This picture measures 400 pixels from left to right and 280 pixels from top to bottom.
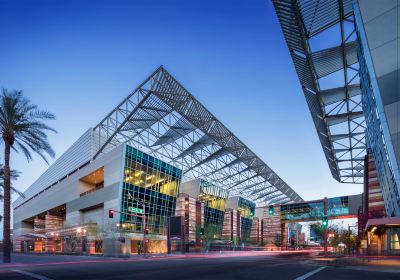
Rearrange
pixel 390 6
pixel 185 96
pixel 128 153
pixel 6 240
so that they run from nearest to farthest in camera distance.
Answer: pixel 390 6
pixel 6 240
pixel 185 96
pixel 128 153

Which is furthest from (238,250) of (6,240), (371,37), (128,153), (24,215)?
(24,215)

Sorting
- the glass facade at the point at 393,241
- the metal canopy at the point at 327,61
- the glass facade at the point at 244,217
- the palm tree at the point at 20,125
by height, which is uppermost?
the metal canopy at the point at 327,61

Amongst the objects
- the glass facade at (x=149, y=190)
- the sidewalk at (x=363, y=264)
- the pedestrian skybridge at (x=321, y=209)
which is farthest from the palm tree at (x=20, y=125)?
the pedestrian skybridge at (x=321, y=209)

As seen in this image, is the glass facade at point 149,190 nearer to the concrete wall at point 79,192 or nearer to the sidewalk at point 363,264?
the concrete wall at point 79,192

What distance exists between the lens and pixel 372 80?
24109 millimetres

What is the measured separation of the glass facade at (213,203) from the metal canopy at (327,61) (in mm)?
38306

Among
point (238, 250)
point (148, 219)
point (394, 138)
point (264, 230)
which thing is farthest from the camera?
point (264, 230)

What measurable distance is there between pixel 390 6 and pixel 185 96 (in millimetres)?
30263

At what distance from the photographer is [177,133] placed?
198ft

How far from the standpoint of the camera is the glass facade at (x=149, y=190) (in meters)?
55.1

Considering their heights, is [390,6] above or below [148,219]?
above

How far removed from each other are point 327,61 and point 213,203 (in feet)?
201

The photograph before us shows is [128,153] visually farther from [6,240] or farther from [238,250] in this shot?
[238,250]

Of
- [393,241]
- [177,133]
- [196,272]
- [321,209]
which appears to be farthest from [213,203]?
[196,272]
